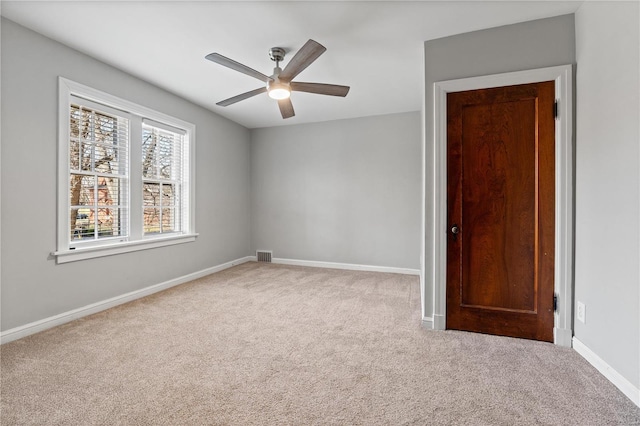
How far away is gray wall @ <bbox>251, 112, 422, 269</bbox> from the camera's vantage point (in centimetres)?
470

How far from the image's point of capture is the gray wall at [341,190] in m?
4.70

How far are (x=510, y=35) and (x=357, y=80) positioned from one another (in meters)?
1.59

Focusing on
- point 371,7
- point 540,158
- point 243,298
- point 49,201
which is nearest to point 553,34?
point 540,158

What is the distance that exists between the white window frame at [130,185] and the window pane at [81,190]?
0.17m

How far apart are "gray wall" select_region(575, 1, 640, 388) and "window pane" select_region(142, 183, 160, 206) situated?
445 cm

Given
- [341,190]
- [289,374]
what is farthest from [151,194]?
[289,374]

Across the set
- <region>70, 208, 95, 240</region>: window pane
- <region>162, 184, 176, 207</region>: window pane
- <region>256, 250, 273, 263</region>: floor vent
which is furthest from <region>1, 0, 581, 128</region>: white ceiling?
<region>256, 250, 273, 263</region>: floor vent

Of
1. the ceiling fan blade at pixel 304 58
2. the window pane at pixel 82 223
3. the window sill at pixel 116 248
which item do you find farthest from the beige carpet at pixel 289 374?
the ceiling fan blade at pixel 304 58

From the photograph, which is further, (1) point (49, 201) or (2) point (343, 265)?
(2) point (343, 265)

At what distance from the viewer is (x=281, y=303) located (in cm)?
326

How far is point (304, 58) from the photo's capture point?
2318mm

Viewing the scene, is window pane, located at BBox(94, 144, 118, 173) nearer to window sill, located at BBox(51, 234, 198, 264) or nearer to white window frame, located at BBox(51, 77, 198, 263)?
white window frame, located at BBox(51, 77, 198, 263)

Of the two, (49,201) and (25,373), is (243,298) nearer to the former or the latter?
(25,373)

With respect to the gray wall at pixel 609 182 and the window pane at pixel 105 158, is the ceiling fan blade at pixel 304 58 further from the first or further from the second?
the window pane at pixel 105 158
